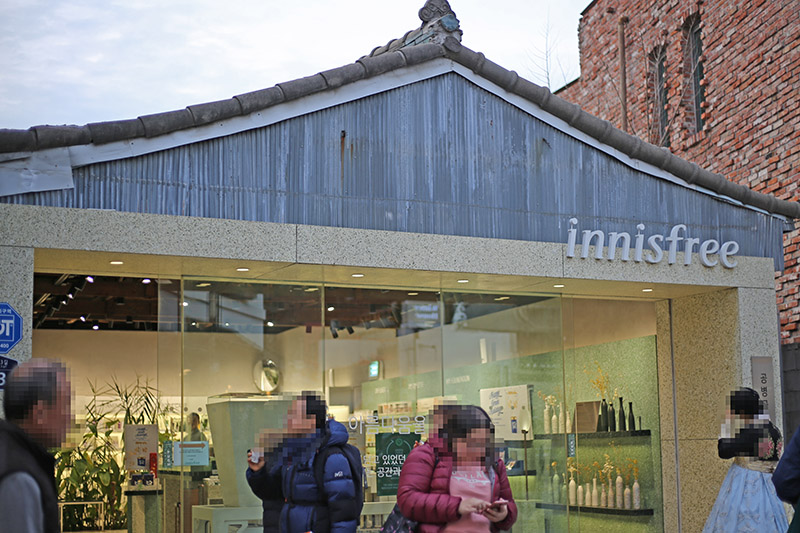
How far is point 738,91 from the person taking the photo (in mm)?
13922

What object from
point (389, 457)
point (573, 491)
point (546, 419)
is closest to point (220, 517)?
point (389, 457)

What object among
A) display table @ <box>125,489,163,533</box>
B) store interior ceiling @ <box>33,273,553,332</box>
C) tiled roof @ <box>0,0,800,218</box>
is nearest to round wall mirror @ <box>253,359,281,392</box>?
store interior ceiling @ <box>33,273,553,332</box>

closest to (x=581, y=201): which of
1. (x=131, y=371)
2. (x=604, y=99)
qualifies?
(x=131, y=371)

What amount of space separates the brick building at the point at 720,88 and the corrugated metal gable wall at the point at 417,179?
7.72 feet

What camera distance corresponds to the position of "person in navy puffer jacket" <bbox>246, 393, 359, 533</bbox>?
17.6ft

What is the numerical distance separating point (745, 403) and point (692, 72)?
10443 millimetres

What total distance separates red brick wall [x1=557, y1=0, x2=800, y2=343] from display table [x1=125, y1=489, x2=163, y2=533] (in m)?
8.34

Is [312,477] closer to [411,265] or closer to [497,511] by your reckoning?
[497,511]

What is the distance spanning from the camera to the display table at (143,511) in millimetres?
10820

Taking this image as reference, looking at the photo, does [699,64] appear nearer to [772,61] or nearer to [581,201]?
[772,61]

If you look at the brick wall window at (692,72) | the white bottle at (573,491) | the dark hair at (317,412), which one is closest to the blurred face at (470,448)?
the dark hair at (317,412)

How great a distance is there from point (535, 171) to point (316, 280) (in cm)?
240

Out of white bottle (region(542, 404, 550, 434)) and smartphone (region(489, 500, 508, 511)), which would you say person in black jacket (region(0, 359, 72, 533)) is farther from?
white bottle (region(542, 404, 550, 434))

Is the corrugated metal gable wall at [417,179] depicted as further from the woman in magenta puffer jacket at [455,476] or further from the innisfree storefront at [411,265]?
the woman in magenta puffer jacket at [455,476]
